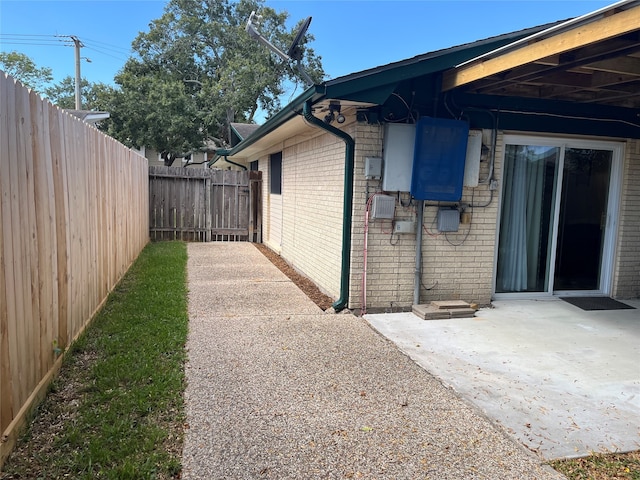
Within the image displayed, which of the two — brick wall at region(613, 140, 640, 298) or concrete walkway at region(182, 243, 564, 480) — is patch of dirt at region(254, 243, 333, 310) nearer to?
concrete walkway at region(182, 243, 564, 480)

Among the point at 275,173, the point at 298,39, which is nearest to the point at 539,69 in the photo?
the point at 298,39

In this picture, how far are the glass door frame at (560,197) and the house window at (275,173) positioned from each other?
5759 millimetres

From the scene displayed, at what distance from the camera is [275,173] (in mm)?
11367

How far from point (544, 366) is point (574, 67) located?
2641mm

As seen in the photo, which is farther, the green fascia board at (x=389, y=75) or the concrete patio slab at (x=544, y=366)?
the green fascia board at (x=389, y=75)

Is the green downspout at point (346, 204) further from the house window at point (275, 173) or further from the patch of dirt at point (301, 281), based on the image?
the house window at point (275, 173)

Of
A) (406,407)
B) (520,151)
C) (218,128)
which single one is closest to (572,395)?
(406,407)

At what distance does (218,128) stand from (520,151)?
26735mm

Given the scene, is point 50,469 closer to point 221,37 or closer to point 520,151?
point 520,151

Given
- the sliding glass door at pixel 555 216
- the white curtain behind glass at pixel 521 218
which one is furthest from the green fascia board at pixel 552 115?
the white curtain behind glass at pixel 521 218

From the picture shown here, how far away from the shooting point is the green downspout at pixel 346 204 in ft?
18.3

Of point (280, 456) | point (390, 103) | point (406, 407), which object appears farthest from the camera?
point (390, 103)

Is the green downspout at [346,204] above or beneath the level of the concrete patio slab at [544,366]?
above

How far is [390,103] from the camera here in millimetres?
5535
